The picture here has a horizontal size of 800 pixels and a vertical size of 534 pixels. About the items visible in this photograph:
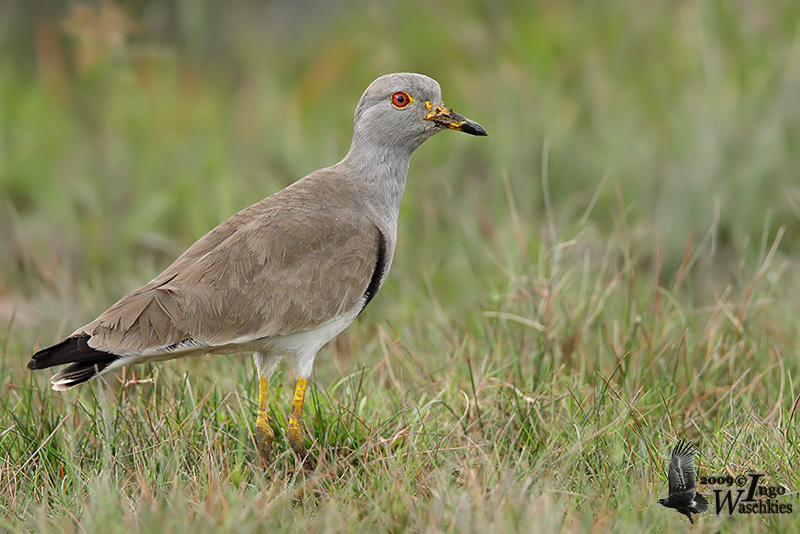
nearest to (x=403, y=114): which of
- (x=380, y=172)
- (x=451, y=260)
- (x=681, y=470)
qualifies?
(x=380, y=172)

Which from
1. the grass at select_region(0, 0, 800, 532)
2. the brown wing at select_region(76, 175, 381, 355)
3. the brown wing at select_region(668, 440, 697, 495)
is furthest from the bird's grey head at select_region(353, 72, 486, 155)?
the brown wing at select_region(668, 440, 697, 495)

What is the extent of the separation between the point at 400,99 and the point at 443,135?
9.58 ft

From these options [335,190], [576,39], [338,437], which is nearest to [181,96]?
[576,39]

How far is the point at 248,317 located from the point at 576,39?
17.1ft

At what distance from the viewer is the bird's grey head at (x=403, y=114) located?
4477 millimetres

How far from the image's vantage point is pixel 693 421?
3.92 metres

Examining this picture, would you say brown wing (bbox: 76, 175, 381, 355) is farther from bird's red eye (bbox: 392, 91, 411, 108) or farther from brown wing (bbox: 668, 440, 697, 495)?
brown wing (bbox: 668, 440, 697, 495)

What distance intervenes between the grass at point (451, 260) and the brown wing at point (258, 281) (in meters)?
0.29

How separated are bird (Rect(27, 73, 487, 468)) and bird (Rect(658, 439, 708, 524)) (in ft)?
4.65

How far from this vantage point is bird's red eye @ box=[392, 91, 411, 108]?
447 cm

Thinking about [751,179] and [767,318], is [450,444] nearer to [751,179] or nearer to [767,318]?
[767,318]

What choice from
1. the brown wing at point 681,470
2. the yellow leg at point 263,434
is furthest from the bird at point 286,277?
the brown wing at point 681,470
